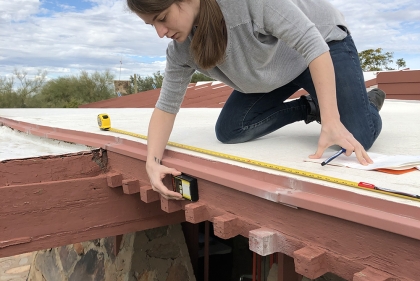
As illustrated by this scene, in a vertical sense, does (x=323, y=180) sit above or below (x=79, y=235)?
above

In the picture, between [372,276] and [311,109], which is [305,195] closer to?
[372,276]

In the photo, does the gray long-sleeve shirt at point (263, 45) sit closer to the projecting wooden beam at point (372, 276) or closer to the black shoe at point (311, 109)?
the black shoe at point (311, 109)

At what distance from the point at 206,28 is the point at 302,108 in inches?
40.0

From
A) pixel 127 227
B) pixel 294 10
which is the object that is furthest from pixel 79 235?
pixel 294 10

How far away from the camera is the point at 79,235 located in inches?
95.2

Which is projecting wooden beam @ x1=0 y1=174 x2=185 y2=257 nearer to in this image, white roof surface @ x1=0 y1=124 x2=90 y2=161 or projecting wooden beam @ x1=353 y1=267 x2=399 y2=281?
white roof surface @ x1=0 y1=124 x2=90 y2=161

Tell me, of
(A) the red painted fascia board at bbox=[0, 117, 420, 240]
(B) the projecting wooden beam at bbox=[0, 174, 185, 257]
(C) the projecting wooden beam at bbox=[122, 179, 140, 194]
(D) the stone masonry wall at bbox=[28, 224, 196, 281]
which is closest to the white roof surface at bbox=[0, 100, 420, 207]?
(A) the red painted fascia board at bbox=[0, 117, 420, 240]

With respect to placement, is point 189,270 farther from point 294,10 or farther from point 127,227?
point 294,10

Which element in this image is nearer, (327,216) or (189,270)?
(327,216)

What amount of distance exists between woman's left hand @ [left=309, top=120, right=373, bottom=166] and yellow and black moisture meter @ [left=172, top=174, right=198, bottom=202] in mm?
604

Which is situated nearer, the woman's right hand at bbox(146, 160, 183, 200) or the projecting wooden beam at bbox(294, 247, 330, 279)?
the projecting wooden beam at bbox(294, 247, 330, 279)

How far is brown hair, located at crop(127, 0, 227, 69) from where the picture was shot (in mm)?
1673

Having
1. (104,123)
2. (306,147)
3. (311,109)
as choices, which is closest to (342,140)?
(306,147)

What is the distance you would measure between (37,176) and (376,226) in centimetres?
191
